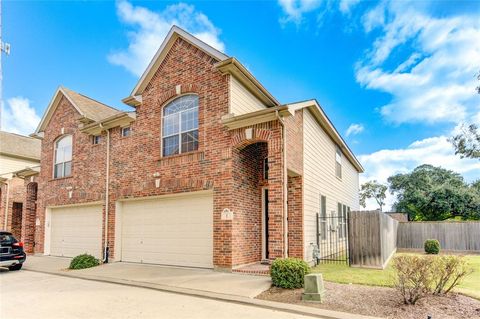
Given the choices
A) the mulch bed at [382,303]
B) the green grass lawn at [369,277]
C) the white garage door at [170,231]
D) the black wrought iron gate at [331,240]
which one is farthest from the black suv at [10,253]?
the black wrought iron gate at [331,240]

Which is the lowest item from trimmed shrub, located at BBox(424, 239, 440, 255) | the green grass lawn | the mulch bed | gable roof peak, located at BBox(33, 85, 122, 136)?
trimmed shrub, located at BBox(424, 239, 440, 255)

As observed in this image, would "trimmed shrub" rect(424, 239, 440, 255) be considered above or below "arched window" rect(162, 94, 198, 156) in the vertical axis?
below

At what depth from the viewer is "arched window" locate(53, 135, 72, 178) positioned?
15.9m

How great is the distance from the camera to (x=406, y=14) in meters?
10.4

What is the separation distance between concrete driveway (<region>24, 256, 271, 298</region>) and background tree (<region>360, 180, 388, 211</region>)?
45.0m

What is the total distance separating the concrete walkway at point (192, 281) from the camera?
6645 millimetres

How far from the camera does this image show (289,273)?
770 cm

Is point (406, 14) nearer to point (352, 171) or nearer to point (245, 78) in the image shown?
point (245, 78)

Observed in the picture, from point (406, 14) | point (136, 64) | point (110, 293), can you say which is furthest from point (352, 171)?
point (110, 293)

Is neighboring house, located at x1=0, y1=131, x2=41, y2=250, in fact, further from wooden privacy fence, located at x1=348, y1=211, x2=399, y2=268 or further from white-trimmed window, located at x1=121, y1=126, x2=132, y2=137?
wooden privacy fence, located at x1=348, y1=211, x2=399, y2=268

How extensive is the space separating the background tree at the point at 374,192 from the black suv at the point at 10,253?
46.6 m

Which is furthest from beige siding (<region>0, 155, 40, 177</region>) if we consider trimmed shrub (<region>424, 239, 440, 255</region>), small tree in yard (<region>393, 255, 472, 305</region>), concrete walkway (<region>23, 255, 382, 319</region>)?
trimmed shrub (<region>424, 239, 440, 255</region>)

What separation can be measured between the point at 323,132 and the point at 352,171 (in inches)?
341

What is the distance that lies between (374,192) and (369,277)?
4463 cm
